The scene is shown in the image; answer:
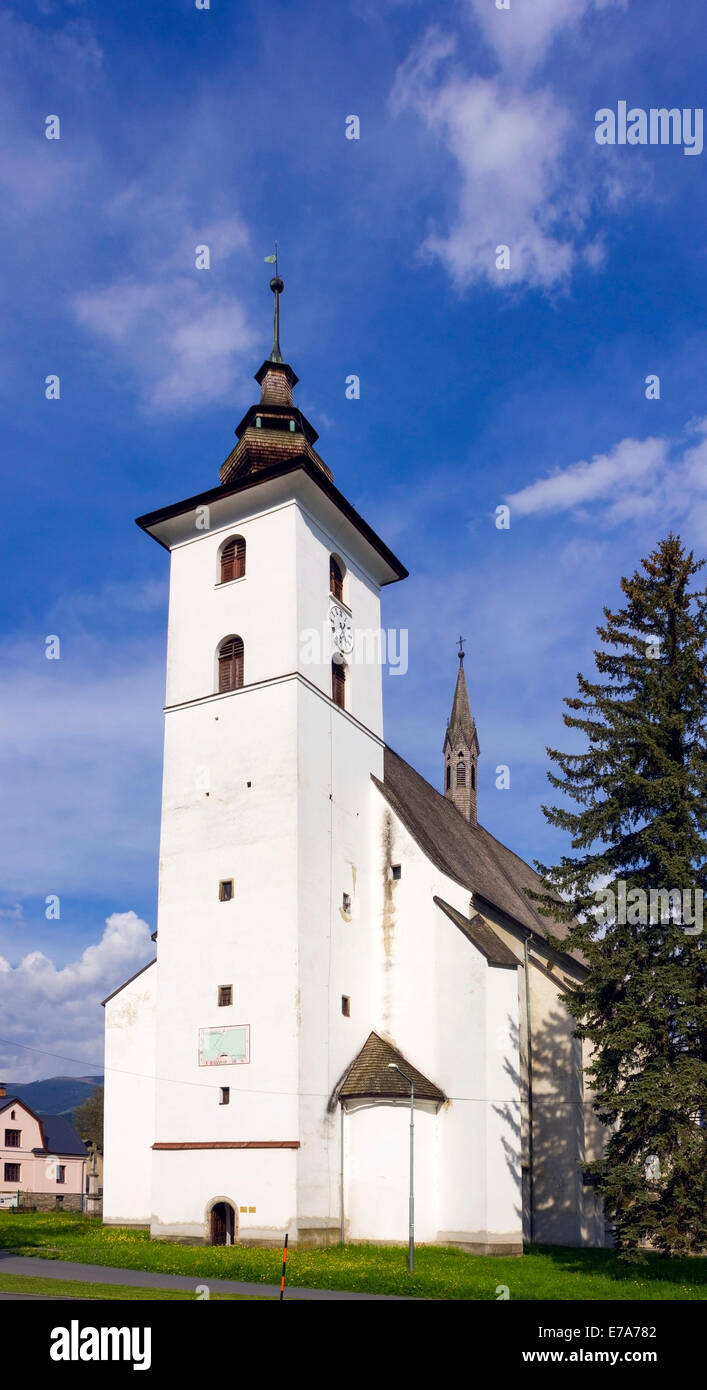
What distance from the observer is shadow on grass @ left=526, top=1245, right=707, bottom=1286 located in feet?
66.3

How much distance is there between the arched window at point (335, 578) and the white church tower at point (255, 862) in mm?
42

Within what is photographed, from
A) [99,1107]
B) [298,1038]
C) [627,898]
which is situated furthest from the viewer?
[99,1107]

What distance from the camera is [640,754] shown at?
2244cm

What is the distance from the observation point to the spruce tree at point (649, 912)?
19.8 metres

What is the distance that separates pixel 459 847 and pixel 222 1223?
51.6ft

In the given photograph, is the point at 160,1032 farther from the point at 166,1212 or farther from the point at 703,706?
the point at 703,706

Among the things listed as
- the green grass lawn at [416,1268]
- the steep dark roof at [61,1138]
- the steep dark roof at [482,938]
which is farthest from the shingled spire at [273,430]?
the steep dark roof at [61,1138]

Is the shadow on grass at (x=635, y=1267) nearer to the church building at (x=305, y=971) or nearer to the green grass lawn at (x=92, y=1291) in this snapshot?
the church building at (x=305, y=971)

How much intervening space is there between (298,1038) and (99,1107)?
88489 mm

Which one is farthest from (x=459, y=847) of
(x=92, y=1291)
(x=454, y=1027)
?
(x=92, y=1291)
